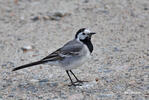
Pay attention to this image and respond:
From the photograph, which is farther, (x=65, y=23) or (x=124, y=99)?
(x=65, y=23)

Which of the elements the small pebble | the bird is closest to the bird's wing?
the bird

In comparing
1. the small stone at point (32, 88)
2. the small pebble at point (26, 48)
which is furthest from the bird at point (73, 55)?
the small pebble at point (26, 48)

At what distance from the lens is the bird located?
6.74 m

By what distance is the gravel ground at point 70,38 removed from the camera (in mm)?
6633

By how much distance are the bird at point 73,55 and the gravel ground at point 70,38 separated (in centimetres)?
42

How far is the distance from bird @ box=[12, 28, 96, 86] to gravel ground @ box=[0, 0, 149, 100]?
415 mm

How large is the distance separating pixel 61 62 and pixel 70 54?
0.22 meters

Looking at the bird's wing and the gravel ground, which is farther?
the bird's wing

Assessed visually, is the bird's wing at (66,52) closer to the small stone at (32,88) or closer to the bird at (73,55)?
the bird at (73,55)

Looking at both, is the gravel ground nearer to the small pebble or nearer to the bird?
the small pebble

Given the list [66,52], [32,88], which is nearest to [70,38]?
[66,52]

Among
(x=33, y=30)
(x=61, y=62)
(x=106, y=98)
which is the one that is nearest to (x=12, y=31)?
(x=33, y=30)

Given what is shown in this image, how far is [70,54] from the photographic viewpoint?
6.85m

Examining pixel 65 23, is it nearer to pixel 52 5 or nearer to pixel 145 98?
pixel 52 5
